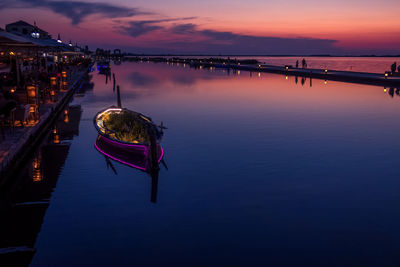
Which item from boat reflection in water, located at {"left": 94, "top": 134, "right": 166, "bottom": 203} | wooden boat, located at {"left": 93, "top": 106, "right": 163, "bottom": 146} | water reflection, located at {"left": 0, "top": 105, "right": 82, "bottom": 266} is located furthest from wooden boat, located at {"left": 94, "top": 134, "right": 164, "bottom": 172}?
water reflection, located at {"left": 0, "top": 105, "right": 82, "bottom": 266}

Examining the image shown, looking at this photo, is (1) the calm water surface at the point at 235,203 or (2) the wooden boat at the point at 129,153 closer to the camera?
(1) the calm water surface at the point at 235,203

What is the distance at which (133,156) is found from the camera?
14016 mm

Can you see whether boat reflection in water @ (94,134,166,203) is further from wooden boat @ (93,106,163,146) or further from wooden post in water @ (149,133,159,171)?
wooden boat @ (93,106,163,146)

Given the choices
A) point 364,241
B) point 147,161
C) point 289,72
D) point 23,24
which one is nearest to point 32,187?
point 147,161

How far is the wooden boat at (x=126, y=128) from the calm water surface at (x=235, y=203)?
3.71ft

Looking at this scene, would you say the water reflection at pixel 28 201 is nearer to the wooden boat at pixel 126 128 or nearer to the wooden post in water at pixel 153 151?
the wooden boat at pixel 126 128

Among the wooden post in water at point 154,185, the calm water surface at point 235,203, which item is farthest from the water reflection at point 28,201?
the wooden post in water at point 154,185

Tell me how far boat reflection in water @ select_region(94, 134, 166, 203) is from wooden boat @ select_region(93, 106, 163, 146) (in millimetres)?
236

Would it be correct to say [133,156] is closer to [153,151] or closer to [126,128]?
[153,151]

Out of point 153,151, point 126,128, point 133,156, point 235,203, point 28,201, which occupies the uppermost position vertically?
point 126,128

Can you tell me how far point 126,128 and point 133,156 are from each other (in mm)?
2238

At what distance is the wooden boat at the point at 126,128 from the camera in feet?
47.4

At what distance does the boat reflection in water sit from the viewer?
512 inches

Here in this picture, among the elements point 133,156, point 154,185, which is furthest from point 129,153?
point 154,185
